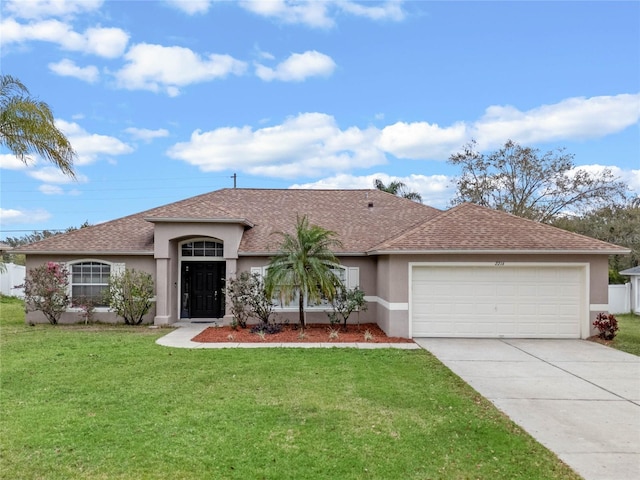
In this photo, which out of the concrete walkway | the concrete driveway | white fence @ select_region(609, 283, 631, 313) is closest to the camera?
the concrete driveway

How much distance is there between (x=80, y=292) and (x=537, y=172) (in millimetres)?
28480

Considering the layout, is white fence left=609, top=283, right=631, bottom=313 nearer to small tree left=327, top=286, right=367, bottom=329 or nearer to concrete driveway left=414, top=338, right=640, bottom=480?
concrete driveway left=414, top=338, right=640, bottom=480

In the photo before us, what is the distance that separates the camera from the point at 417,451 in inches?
196

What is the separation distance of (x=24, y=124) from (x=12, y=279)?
22.2 meters

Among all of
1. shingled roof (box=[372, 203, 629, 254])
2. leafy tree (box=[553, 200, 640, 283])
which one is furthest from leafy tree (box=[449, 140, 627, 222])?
shingled roof (box=[372, 203, 629, 254])

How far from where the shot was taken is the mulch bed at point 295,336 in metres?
12.2

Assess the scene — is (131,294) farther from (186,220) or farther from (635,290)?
(635,290)

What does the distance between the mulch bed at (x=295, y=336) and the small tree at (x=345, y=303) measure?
43cm

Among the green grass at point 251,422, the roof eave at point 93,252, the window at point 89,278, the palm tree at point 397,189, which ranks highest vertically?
the palm tree at point 397,189

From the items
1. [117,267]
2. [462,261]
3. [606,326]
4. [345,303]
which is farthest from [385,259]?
[117,267]

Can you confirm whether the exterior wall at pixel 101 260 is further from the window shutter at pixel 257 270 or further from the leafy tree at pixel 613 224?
the leafy tree at pixel 613 224

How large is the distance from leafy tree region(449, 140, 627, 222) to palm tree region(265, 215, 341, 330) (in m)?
22.2

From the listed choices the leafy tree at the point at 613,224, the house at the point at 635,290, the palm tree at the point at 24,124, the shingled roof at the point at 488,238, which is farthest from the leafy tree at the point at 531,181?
the palm tree at the point at 24,124

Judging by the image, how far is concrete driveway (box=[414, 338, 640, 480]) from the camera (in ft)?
16.6
